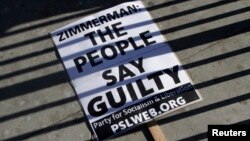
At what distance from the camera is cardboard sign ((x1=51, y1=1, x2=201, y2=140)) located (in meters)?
3.42

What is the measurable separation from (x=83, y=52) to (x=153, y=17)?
85cm

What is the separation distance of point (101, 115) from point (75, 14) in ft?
4.11

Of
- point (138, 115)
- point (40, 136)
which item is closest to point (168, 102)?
point (138, 115)

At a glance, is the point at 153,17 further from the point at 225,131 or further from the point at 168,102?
the point at 225,131

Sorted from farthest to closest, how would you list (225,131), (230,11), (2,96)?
(230,11)
(2,96)
(225,131)

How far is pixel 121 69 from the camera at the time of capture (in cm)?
362

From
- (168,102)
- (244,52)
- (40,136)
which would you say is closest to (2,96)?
(40,136)

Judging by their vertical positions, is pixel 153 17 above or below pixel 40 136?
above

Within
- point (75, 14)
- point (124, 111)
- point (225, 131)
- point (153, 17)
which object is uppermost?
point (75, 14)

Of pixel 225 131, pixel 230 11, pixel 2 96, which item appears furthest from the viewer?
pixel 230 11

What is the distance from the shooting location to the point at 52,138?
3393 mm

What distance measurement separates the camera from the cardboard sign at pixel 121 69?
342 centimetres

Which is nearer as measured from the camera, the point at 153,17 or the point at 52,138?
the point at 52,138

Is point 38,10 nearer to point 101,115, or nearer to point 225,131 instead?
point 101,115
